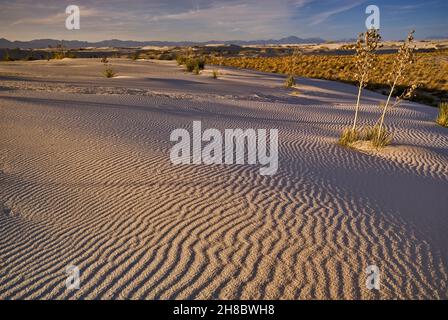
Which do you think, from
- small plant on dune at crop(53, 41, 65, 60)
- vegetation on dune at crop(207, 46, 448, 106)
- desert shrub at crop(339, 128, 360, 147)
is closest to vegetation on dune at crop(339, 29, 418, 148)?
desert shrub at crop(339, 128, 360, 147)

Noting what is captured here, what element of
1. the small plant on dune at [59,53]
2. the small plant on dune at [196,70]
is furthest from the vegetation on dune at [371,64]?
the small plant on dune at [59,53]

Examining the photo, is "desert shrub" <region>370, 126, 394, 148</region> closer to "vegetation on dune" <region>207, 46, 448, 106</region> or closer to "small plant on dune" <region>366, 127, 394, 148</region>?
"small plant on dune" <region>366, 127, 394, 148</region>

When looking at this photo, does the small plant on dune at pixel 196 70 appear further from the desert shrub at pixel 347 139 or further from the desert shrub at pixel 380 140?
the desert shrub at pixel 380 140

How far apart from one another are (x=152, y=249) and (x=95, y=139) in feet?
15.5

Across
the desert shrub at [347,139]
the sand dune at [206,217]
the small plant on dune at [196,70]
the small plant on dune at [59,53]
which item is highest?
the small plant on dune at [59,53]

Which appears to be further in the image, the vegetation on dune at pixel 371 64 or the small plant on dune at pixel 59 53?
the small plant on dune at pixel 59 53

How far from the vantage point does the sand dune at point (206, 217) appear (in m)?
3.30

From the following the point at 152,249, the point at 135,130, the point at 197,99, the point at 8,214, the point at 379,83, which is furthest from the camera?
the point at 379,83

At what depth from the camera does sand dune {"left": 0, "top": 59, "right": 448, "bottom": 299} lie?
330 cm

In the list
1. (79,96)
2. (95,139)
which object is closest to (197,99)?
(79,96)

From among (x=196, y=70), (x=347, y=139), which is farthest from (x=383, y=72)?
(x=347, y=139)

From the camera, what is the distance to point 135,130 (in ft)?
28.8

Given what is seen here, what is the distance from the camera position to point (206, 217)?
4.53 metres
